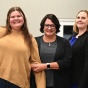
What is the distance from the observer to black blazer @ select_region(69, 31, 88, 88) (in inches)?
93.7

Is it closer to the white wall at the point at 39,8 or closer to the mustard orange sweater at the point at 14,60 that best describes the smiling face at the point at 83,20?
the mustard orange sweater at the point at 14,60

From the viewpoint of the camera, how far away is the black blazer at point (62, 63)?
2396 millimetres

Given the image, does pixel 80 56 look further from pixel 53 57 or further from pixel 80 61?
pixel 53 57

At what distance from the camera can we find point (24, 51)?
2223 millimetres

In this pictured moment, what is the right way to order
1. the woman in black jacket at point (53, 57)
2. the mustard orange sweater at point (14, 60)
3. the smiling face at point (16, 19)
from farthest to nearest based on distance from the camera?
1. the woman in black jacket at point (53, 57)
2. the smiling face at point (16, 19)
3. the mustard orange sweater at point (14, 60)

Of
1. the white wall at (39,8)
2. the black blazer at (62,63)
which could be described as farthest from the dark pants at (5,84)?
the white wall at (39,8)

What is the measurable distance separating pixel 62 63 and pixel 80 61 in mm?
218

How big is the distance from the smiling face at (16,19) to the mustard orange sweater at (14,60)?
0.31ft

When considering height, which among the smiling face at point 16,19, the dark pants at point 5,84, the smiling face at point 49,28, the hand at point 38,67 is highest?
the smiling face at point 16,19

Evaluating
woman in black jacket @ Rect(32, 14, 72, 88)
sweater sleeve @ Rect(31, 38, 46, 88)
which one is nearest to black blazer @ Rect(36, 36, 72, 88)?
woman in black jacket @ Rect(32, 14, 72, 88)

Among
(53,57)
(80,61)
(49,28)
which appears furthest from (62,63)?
(49,28)

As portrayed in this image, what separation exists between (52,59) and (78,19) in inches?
23.1

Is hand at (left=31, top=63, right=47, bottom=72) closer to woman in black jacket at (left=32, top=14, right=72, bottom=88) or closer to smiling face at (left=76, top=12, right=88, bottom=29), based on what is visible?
woman in black jacket at (left=32, top=14, right=72, bottom=88)

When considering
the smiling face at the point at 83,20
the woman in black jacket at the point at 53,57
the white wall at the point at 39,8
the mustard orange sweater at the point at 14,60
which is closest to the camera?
the mustard orange sweater at the point at 14,60
